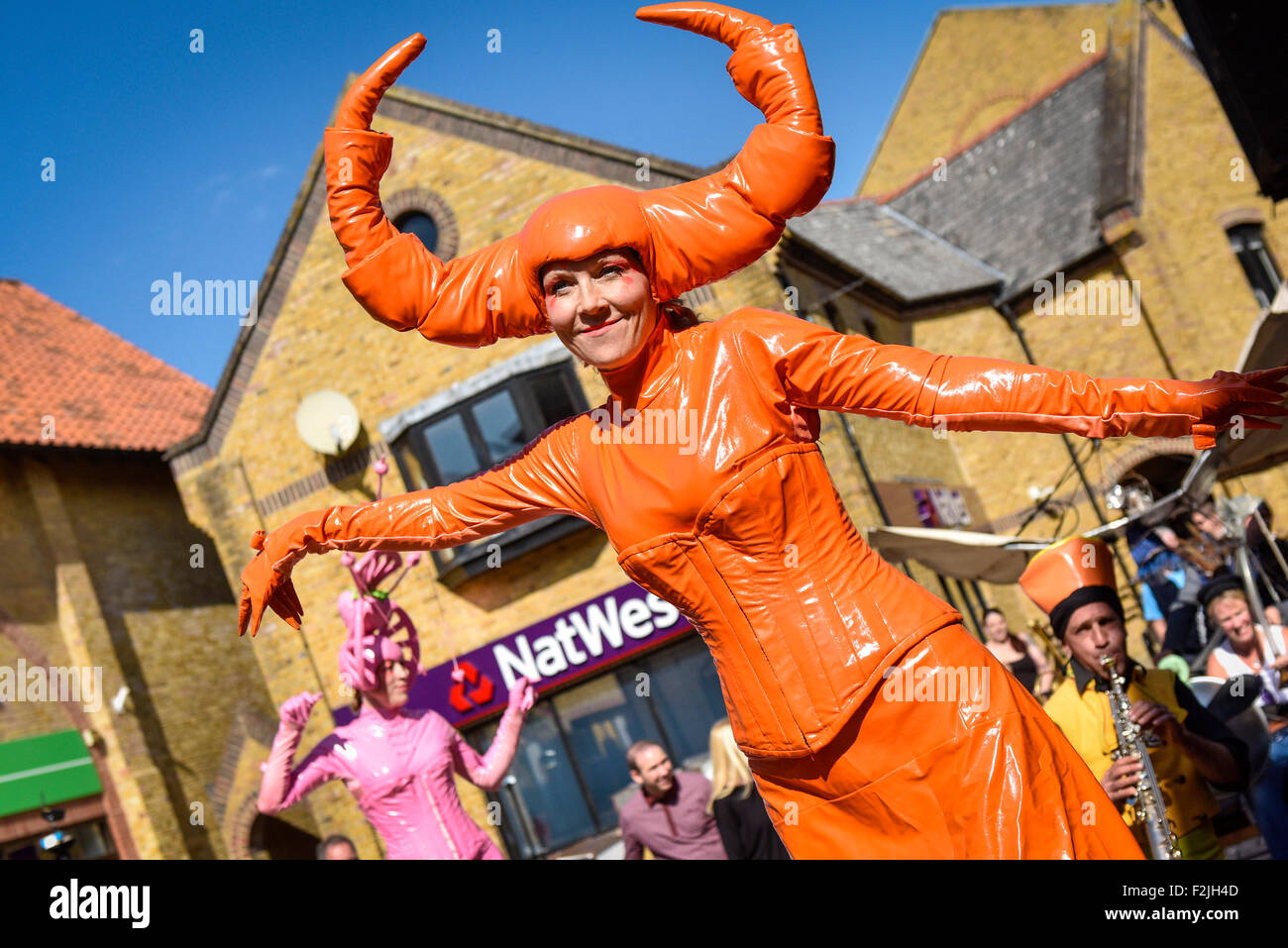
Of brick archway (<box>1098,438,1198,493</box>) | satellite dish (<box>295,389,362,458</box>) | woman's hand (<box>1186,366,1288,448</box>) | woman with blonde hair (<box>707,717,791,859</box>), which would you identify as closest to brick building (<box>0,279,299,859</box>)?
satellite dish (<box>295,389,362,458</box>)

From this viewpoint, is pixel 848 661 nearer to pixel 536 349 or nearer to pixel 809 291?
pixel 536 349

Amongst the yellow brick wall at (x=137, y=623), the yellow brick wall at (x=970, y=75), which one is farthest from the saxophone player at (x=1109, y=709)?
the yellow brick wall at (x=970, y=75)

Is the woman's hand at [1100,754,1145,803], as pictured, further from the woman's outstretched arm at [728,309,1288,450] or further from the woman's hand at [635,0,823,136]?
the woman's hand at [635,0,823,136]

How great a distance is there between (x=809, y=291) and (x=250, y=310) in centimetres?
725

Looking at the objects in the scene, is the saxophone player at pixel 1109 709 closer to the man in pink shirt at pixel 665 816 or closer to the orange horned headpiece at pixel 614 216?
the orange horned headpiece at pixel 614 216

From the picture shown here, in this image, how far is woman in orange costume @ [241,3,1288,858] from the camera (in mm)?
2420

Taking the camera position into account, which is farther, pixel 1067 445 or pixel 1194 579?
pixel 1067 445

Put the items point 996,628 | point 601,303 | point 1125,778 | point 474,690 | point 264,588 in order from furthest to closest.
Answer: point 474,690, point 996,628, point 1125,778, point 264,588, point 601,303

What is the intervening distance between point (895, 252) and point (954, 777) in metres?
20.0

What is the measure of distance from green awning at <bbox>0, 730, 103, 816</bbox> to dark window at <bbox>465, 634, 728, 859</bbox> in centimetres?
508

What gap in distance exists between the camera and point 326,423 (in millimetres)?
14133

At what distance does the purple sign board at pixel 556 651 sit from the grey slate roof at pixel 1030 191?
33.2 feet

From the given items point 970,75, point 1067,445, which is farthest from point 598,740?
point 970,75

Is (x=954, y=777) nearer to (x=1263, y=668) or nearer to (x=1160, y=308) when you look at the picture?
(x=1263, y=668)
